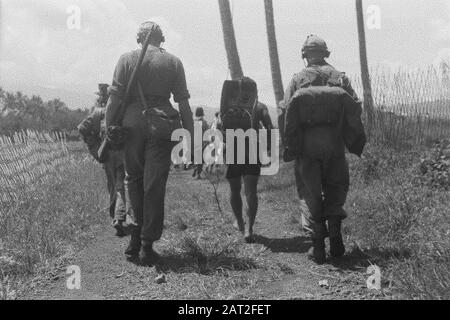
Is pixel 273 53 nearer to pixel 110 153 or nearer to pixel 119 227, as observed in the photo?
pixel 110 153

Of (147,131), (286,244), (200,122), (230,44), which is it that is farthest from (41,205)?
(230,44)

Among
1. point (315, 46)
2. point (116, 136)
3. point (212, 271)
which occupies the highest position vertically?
point (315, 46)

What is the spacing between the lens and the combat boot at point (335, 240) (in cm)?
438

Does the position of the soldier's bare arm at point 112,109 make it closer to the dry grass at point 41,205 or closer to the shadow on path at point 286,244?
the dry grass at point 41,205

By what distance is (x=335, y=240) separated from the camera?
4.38 metres

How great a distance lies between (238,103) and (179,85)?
45.0 inches

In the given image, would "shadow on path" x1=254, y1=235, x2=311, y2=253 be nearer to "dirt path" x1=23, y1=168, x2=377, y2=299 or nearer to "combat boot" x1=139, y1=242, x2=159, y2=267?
"dirt path" x1=23, y1=168, x2=377, y2=299

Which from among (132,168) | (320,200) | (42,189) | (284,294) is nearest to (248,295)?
(284,294)

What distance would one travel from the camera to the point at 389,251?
14.0ft

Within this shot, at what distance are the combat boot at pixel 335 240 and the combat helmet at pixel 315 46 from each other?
5.06 ft

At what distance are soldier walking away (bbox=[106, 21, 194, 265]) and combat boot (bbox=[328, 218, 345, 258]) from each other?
4.80ft

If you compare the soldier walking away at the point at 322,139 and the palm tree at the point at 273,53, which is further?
the palm tree at the point at 273,53

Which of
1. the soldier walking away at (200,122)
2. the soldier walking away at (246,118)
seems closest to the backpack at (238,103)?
the soldier walking away at (246,118)

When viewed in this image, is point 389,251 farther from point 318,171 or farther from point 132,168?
point 132,168
